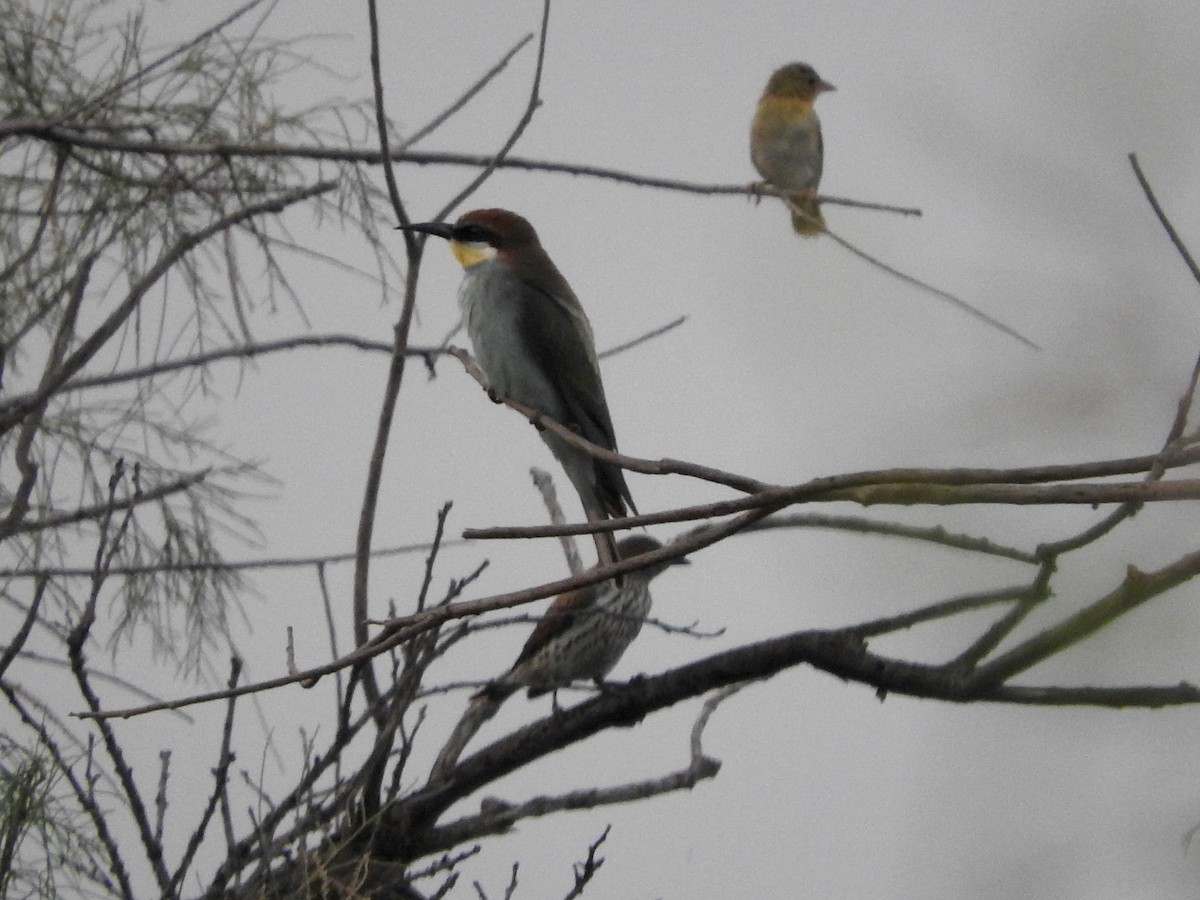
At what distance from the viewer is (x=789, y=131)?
769 centimetres

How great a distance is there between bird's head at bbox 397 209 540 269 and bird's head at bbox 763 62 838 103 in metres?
4.04

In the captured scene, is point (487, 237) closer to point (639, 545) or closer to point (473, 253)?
point (473, 253)

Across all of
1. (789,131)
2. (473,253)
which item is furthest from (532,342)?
(789,131)

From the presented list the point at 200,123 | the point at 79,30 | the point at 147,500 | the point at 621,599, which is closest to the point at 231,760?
the point at 147,500

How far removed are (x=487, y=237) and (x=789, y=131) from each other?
3823 mm

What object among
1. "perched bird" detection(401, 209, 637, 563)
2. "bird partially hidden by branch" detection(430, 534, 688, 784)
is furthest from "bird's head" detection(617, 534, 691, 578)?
"perched bird" detection(401, 209, 637, 563)

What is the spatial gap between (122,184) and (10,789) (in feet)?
4.37

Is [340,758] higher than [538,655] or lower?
lower

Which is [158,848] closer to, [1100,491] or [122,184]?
[122,184]

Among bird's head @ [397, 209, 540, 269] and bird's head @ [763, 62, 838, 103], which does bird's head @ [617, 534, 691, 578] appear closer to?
bird's head @ [397, 209, 540, 269]

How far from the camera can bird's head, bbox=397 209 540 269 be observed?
4.18m

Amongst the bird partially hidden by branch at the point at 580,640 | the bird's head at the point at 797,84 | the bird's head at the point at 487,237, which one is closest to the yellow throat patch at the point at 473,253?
the bird's head at the point at 487,237

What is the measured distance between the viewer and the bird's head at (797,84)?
799 cm

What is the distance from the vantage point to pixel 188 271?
129 inches
